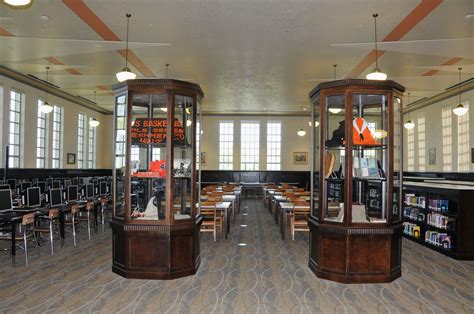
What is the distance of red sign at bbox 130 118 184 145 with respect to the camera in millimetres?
4902

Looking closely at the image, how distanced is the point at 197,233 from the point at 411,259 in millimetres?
3572

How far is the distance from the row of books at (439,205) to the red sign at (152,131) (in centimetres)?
486

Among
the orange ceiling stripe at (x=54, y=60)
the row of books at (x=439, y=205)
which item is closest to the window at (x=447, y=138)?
the row of books at (x=439, y=205)

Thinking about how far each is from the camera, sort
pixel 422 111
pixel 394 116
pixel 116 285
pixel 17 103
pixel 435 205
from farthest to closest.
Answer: pixel 422 111
pixel 17 103
pixel 435 205
pixel 394 116
pixel 116 285

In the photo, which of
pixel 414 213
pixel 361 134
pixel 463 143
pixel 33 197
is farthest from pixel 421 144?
pixel 33 197

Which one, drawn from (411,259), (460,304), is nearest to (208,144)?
(411,259)

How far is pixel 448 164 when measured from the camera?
13.1 m

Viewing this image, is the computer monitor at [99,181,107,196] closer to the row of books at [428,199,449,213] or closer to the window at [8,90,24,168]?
the window at [8,90,24,168]

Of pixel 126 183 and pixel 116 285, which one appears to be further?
pixel 126 183

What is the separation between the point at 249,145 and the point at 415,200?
12101 millimetres

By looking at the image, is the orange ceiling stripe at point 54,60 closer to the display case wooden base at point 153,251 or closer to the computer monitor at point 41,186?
the computer monitor at point 41,186

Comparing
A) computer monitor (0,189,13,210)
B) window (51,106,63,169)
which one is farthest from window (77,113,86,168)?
computer monitor (0,189,13,210)

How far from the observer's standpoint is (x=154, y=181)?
5082mm

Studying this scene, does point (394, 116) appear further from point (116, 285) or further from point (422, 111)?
point (422, 111)
